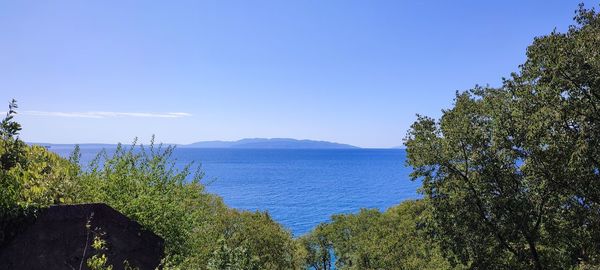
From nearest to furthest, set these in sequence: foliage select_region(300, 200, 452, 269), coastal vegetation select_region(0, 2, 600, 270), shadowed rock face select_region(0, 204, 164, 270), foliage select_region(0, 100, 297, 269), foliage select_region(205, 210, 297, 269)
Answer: shadowed rock face select_region(0, 204, 164, 270) → foliage select_region(0, 100, 297, 269) → coastal vegetation select_region(0, 2, 600, 270) → foliage select_region(300, 200, 452, 269) → foliage select_region(205, 210, 297, 269)

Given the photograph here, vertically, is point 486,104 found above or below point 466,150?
above

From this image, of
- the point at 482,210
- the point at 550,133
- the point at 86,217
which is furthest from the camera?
the point at 482,210

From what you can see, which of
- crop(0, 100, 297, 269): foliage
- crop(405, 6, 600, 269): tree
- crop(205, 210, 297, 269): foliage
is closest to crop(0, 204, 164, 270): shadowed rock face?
crop(0, 100, 297, 269): foliage

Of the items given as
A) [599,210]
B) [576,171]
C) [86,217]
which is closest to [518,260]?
[599,210]

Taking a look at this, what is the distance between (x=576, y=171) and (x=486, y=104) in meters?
4.94

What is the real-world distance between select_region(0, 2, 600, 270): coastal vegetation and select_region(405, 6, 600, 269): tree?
0.05 m

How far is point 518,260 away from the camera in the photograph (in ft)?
61.7

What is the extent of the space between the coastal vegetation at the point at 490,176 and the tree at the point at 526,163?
49 millimetres

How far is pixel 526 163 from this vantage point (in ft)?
56.2

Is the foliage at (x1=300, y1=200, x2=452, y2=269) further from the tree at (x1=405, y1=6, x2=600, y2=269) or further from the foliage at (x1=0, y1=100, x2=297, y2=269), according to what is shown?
the foliage at (x1=0, y1=100, x2=297, y2=269)

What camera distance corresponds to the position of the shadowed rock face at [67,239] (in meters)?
8.88

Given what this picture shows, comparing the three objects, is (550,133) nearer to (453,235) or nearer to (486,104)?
(486,104)

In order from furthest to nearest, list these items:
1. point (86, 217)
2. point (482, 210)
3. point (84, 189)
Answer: point (482, 210)
point (84, 189)
point (86, 217)

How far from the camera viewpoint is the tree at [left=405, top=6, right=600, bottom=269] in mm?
14945
